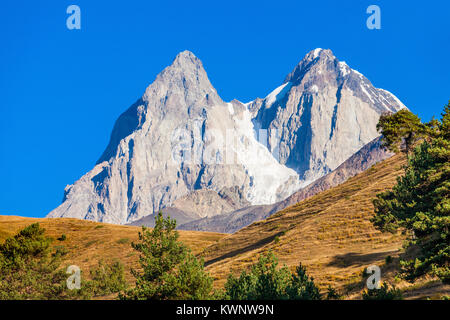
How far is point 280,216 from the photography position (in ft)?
351

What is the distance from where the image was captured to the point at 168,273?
114 ft

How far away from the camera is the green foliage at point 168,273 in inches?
1182

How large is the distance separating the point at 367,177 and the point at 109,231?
231 ft

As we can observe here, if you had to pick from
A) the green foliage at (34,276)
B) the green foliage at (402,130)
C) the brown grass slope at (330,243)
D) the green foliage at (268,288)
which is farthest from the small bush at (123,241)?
the green foliage at (268,288)

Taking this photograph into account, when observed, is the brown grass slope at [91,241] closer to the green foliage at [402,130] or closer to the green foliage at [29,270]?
the green foliage at [29,270]

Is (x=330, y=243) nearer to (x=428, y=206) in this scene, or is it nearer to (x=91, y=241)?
(x=428, y=206)

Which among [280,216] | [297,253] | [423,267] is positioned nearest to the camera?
[423,267]

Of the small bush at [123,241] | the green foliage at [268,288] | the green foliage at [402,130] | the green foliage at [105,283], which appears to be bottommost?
the green foliage at [268,288]

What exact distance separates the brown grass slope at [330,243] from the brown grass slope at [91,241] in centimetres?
1780

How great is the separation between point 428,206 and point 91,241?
87591mm

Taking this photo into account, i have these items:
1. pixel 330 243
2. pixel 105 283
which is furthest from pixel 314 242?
pixel 105 283

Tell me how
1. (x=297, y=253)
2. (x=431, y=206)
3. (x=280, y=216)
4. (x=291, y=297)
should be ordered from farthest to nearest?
Answer: (x=280, y=216)
(x=297, y=253)
(x=431, y=206)
(x=291, y=297)
